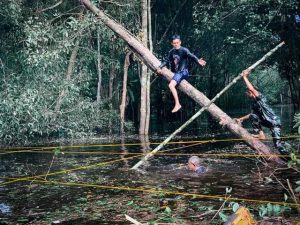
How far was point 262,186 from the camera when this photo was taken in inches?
370

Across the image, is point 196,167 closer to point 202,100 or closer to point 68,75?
point 202,100

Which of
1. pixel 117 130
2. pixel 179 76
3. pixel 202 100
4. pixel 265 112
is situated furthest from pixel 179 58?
pixel 117 130

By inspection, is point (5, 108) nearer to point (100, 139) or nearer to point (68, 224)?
point (100, 139)

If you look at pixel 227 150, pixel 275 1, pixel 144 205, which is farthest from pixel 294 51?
pixel 144 205

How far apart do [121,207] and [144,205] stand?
41 cm

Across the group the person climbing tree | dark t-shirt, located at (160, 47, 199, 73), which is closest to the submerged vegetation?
the person climbing tree

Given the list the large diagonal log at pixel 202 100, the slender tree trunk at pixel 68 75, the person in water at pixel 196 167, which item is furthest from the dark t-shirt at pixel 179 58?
the slender tree trunk at pixel 68 75

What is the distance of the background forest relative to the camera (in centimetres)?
1722

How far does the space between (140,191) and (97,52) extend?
14.8m

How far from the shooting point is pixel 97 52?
2309 centimetres

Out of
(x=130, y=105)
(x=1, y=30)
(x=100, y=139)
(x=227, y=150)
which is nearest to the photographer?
(x=227, y=150)

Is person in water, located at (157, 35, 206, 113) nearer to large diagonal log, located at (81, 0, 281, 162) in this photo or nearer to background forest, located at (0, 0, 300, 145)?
large diagonal log, located at (81, 0, 281, 162)

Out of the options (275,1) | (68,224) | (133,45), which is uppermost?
(275,1)

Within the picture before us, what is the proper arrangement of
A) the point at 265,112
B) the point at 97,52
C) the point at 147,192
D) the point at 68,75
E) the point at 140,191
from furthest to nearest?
the point at 97,52, the point at 68,75, the point at 265,112, the point at 140,191, the point at 147,192
